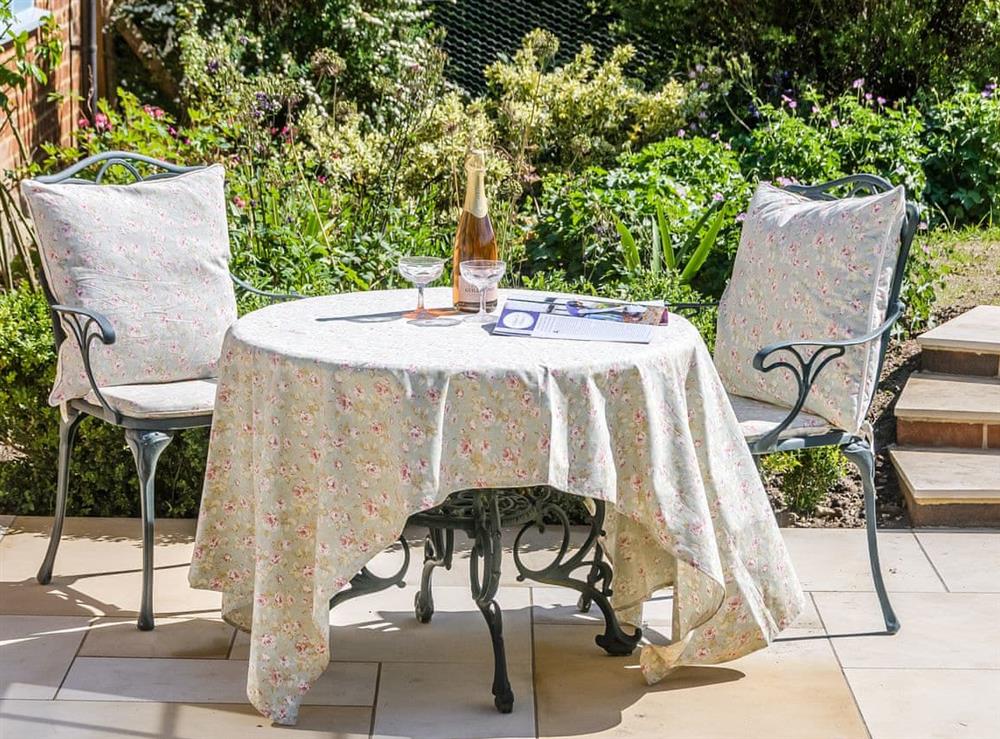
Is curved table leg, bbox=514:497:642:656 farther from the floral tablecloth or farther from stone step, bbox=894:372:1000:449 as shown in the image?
stone step, bbox=894:372:1000:449

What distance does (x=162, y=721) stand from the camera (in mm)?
3098

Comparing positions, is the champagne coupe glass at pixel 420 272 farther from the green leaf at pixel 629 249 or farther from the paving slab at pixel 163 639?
the green leaf at pixel 629 249

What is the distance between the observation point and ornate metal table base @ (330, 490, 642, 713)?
3.22 m

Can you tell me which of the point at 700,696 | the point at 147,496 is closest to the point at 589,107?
the point at 147,496

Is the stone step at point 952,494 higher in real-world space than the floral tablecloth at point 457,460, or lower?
lower

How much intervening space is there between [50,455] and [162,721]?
1665mm

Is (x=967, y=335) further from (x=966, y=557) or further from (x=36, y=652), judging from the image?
(x=36, y=652)

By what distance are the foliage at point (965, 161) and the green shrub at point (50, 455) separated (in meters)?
4.74

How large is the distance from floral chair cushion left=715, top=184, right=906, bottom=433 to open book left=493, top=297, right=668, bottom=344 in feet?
1.82

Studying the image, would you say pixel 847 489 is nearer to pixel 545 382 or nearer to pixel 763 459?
pixel 763 459

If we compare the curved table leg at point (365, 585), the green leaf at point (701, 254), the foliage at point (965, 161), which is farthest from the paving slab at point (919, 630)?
the foliage at point (965, 161)

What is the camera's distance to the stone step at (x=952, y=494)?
4.44 metres

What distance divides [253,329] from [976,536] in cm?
258

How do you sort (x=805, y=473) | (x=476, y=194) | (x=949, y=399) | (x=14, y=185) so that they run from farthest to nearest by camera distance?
(x=14, y=185) → (x=949, y=399) → (x=805, y=473) → (x=476, y=194)
